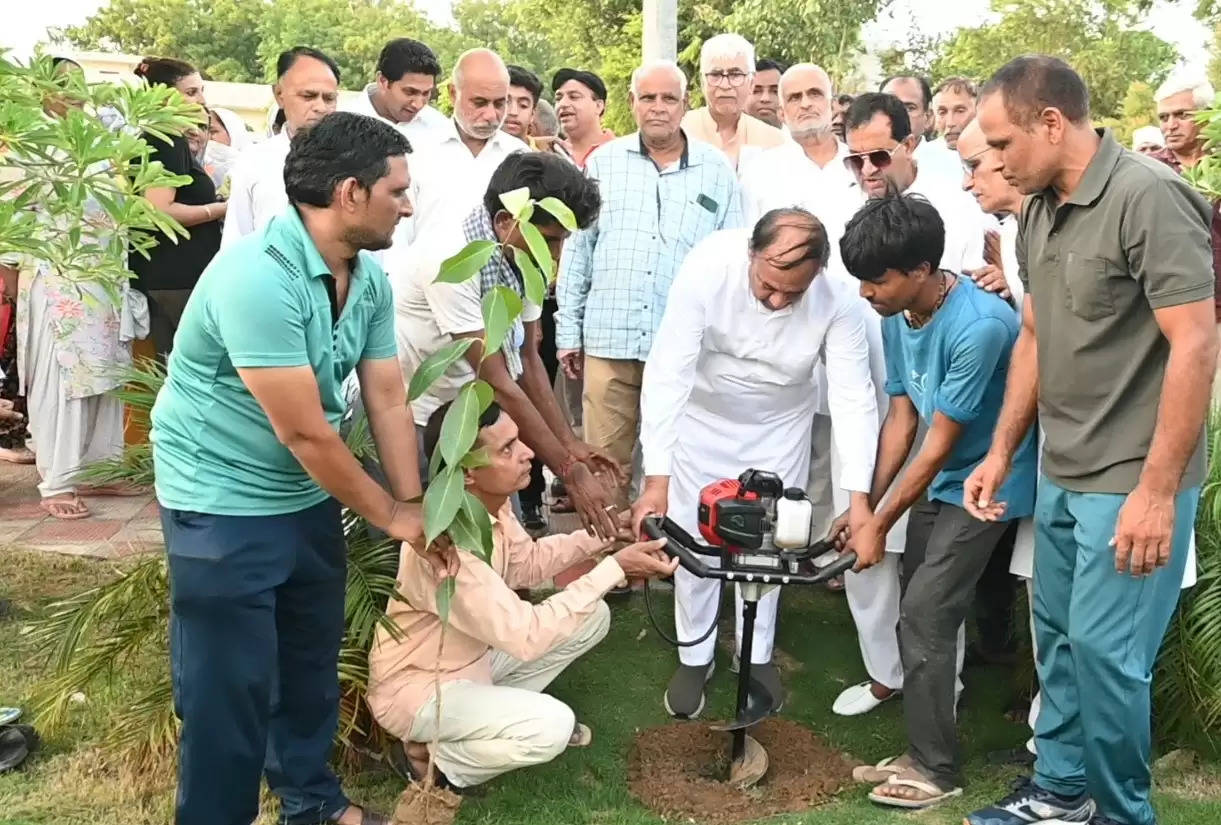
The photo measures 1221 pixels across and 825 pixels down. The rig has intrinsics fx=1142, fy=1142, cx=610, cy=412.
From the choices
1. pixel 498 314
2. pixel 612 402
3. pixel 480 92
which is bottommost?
pixel 612 402

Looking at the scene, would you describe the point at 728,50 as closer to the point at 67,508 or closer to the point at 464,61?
the point at 464,61

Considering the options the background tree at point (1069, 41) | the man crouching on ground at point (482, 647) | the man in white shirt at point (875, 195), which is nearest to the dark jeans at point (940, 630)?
the man in white shirt at point (875, 195)

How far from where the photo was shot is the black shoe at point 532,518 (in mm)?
5199

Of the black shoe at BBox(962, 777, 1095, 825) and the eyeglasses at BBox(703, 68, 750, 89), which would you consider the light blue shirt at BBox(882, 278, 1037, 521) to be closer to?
the black shoe at BBox(962, 777, 1095, 825)

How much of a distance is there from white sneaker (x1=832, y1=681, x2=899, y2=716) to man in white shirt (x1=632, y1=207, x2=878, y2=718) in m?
0.24

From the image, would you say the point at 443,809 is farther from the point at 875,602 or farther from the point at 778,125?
the point at 778,125

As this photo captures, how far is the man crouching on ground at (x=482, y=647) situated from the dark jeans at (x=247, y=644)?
31 cm

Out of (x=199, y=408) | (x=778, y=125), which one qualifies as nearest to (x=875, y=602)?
(x=199, y=408)

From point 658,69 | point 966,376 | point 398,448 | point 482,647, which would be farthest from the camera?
point 658,69

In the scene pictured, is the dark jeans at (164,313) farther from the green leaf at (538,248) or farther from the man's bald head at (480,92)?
the green leaf at (538,248)

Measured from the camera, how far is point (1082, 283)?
2.74m

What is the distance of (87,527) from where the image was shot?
5.09 m

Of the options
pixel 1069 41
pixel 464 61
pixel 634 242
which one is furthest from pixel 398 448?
pixel 1069 41

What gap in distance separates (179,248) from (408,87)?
1385 mm
